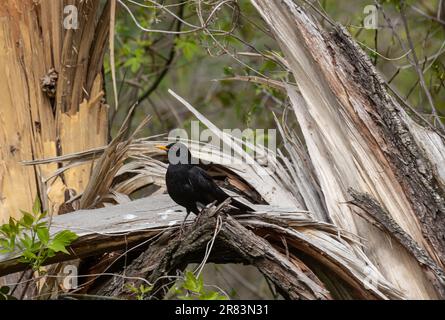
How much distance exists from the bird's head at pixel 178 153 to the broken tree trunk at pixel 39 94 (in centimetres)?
78

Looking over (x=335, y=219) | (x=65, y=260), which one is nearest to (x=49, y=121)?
(x=65, y=260)

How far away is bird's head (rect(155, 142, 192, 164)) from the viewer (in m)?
4.77

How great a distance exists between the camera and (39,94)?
17.1 feet

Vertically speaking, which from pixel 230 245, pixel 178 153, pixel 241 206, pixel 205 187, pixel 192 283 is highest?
pixel 178 153

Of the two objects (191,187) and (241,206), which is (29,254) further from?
(241,206)

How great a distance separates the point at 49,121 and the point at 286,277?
2.08 metres

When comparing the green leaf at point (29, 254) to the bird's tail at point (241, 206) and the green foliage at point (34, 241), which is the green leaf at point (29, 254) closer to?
the green foliage at point (34, 241)

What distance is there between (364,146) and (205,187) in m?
0.94

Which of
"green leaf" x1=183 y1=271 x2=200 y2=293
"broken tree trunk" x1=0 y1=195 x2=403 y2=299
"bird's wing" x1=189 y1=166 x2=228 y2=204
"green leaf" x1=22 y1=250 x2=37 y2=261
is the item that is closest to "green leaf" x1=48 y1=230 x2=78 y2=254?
"green leaf" x1=22 y1=250 x2=37 y2=261

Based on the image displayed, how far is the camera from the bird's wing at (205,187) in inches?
181

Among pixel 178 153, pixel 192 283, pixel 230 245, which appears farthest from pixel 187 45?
pixel 192 283

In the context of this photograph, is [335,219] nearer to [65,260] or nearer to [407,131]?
[407,131]

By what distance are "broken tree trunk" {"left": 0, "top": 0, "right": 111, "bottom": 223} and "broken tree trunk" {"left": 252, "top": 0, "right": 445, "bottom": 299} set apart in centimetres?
142

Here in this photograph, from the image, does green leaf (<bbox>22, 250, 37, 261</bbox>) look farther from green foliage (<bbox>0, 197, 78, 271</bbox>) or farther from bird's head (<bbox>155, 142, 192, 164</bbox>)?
bird's head (<bbox>155, 142, 192, 164</bbox>)
